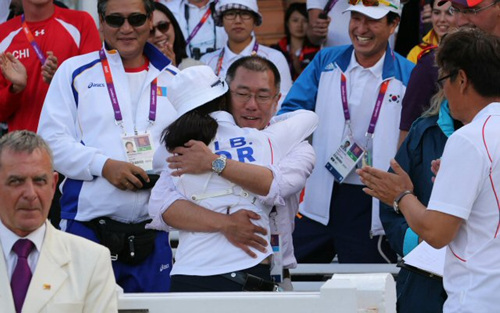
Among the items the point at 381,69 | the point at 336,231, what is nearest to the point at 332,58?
the point at 381,69

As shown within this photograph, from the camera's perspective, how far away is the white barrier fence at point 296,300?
14.6 ft

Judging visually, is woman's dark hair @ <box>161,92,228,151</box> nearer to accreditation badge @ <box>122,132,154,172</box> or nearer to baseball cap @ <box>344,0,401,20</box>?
accreditation badge @ <box>122,132,154,172</box>

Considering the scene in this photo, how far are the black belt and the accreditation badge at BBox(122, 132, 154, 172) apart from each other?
3.81 feet

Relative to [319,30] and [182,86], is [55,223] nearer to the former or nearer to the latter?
[182,86]

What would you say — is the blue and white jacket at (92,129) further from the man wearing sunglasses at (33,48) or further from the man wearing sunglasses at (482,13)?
the man wearing sunglasses at (482,13)

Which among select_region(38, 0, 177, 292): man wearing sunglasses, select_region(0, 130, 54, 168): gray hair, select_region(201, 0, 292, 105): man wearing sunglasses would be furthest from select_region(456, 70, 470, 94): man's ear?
select_region(201, 0, 292, 105): man wearing sunglasses

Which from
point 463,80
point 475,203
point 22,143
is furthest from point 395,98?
point 22,143

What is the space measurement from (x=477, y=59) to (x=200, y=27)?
199 inches

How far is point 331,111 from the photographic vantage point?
714 cm

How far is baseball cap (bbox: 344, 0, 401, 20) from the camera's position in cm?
718

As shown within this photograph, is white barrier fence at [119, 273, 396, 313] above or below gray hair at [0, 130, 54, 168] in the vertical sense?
below

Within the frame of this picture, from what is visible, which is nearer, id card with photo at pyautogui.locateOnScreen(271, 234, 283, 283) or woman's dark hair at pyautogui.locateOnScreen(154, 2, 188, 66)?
id card with photo at pyautogui.locateOnScreen(271, 234, 283, 283)

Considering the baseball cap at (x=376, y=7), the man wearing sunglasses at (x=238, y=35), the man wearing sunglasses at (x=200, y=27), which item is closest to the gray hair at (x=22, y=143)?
the baseball cap at (x=376, y=7)

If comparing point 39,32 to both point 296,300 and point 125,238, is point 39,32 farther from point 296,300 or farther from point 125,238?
point 296,300
